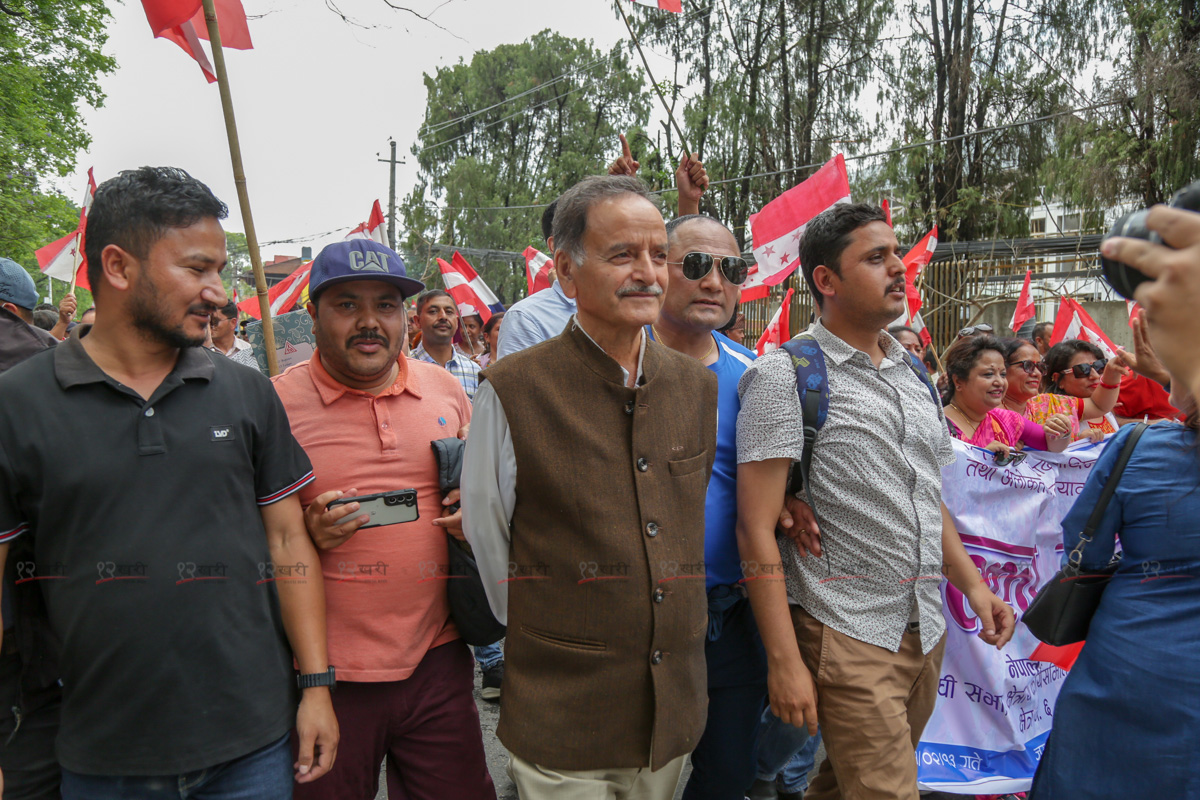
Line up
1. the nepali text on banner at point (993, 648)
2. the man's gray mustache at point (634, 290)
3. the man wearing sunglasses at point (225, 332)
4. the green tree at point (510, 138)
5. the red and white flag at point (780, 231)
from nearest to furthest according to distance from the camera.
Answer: the man's gray mustache at point (634, 290) → the nepali text on banner at point (993, 648) → the man wearing sunglasses at point (225, 332) → the red and white flag at point (780, 231) → the green tree at point (510, 138)

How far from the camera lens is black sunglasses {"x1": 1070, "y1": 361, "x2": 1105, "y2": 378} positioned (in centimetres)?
491

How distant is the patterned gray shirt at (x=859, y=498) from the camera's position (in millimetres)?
2225

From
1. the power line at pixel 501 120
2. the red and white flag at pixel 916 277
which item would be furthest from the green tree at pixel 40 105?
the red and white flag at pixel 916 277

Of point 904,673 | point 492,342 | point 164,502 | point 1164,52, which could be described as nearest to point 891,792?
point 904,673

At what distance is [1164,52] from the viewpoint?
1191cm

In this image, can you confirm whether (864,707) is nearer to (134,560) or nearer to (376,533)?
(376,533)

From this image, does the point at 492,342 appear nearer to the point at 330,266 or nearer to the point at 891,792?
the point at 330,266

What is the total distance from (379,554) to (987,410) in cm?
350

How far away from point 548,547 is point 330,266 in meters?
1.01

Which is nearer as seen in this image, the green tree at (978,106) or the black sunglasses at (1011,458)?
the black sunglasses at (1011,458)

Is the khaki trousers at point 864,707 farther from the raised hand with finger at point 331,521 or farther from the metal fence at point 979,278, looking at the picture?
the metal fence at point 979,278

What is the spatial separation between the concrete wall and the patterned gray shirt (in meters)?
12.8

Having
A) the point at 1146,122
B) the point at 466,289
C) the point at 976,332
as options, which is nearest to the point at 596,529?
the point at 976,332

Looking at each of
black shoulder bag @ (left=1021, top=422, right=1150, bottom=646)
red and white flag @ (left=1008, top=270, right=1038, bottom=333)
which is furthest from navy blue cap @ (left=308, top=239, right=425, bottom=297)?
red and white flag @ (left=1008, top=270, right=1038, bottom=333)
